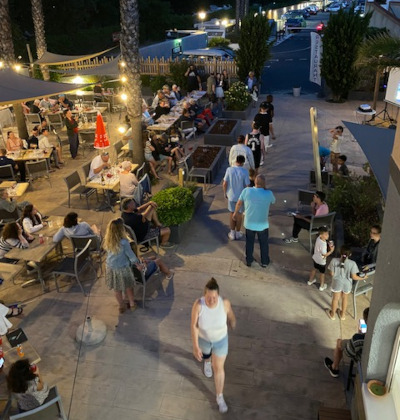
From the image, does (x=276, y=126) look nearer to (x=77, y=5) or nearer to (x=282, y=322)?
(x=282, y=322)

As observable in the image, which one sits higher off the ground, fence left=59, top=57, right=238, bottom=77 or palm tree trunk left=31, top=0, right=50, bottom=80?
palm tree trunk left=31, top=0, right=50, bottom=80

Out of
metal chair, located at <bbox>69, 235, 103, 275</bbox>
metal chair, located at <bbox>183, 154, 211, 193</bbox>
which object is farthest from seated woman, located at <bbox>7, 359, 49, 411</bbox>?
metal chair, located at <bbox>183, 154, 211, 193</bbox>

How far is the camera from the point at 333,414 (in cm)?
457

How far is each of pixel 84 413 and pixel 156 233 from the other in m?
3.38

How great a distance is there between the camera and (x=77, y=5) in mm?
34031

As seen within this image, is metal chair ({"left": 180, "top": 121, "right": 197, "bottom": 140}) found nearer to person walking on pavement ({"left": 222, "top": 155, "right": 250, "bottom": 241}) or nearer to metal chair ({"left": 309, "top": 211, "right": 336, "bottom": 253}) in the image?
person walking on pavement ({"left": 222, "top": 155, "right": 250, "bottom": 241})

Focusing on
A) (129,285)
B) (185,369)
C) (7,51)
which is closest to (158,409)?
(185,369)

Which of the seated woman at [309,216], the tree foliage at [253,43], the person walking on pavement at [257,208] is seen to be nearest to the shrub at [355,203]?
the seated woman at [309,216]

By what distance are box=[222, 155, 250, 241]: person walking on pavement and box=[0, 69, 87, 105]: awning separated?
5.16 metres

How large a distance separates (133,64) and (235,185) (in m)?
4.45

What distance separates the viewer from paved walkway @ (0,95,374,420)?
517 centimetres

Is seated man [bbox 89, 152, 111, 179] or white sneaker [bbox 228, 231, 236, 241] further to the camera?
seated man [bbox 89, 152, 111, 179]

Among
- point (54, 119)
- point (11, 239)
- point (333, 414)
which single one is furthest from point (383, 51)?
point (54, 119)

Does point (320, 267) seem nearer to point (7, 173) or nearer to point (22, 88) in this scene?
point (7, 173)
